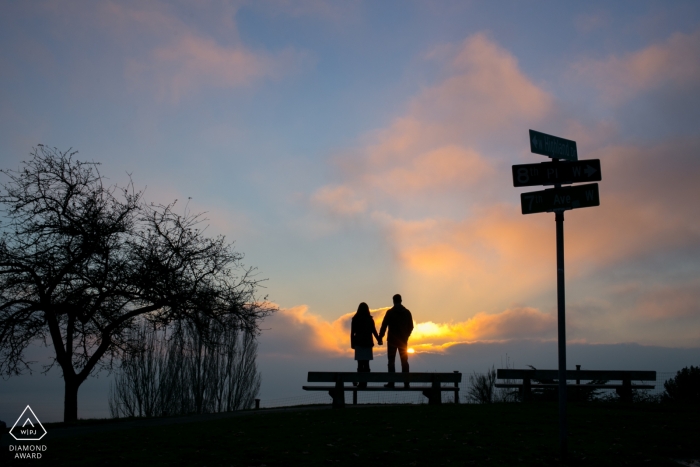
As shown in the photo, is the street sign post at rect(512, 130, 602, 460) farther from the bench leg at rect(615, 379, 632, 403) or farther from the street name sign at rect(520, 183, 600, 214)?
the bench leg at rect(615, 379, 632, 403)

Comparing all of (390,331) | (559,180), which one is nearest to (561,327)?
(559,180)

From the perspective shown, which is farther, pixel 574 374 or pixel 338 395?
pixel 574 374

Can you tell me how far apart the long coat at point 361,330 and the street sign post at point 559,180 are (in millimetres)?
9181

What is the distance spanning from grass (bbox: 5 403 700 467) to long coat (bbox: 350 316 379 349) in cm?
375

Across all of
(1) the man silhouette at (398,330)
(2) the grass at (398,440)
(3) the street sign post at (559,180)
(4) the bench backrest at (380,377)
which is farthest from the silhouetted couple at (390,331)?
(3) the street sign post at (559,180)

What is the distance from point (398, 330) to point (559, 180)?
9.34 metres

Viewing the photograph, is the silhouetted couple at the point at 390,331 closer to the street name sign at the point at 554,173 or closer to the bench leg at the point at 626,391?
the bench leg at the point at 626,391

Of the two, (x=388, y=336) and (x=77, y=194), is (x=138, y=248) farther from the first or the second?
(x=388, y=336)

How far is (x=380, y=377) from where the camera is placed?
16.1m

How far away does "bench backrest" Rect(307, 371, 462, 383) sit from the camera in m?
15.5

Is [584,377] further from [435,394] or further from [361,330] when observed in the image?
[361,330]

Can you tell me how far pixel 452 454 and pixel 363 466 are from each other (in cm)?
144

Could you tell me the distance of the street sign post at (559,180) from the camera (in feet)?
29.9

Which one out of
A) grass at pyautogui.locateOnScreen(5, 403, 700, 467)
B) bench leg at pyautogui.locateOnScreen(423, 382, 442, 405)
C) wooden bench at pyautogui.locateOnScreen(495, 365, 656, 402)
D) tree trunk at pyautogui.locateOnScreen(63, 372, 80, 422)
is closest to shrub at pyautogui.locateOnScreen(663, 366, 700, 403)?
wooden bench at pyautogui.locateOnScreen(495, 365, 656, 402)
